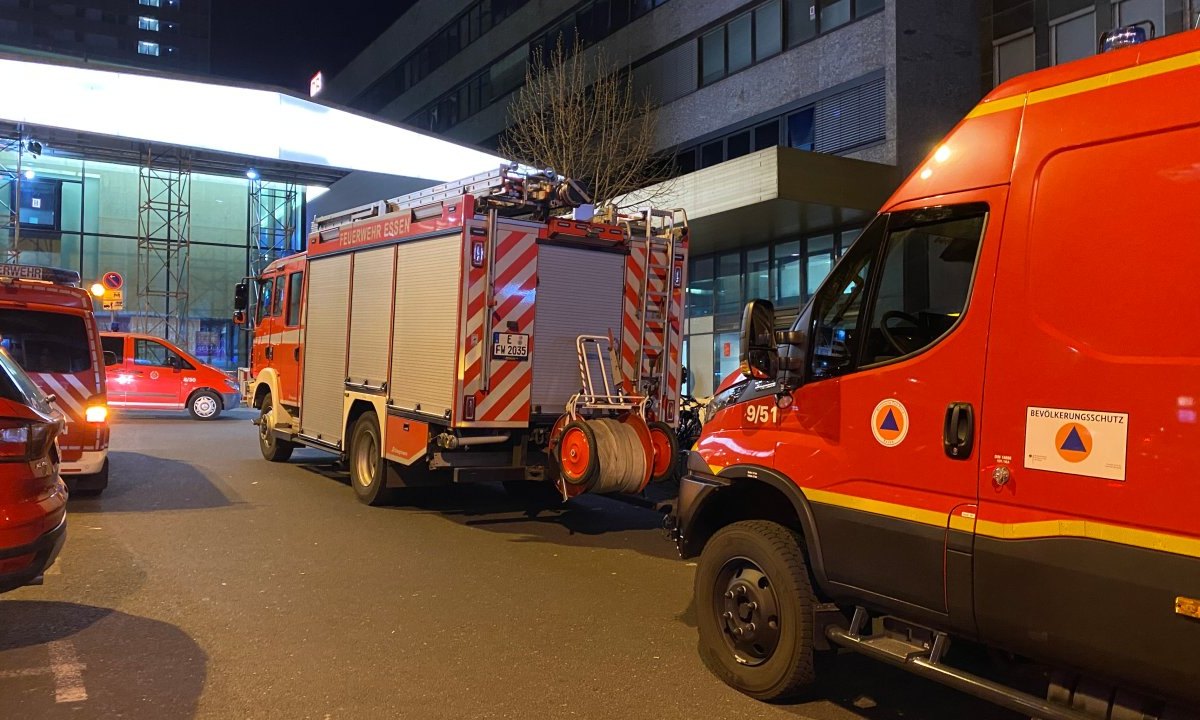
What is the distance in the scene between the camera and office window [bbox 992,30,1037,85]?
17.6 meters

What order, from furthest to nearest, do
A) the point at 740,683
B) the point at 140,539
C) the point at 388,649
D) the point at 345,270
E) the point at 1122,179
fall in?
1. the point at 345,270
2. the point at 140,539
3. the point at 388,649
4. the point at 740,683
5. the point at 1122,179

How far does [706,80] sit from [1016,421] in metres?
21.2

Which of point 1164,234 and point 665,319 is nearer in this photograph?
point 1164,234

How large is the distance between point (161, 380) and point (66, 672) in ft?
52.7

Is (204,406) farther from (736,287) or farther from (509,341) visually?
(509,341)

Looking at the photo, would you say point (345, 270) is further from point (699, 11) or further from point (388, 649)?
point (699, 11)

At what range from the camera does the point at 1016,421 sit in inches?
121

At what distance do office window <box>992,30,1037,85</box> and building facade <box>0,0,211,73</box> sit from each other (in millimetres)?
83881

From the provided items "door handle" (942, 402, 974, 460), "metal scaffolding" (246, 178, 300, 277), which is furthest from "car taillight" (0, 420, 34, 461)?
"metal scaffolding" (246, 178, 300, 277)

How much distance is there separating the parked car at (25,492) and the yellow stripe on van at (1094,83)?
4.83m

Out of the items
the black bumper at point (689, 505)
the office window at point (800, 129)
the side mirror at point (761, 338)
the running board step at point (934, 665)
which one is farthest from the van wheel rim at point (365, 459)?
the office window at point (800, 129)

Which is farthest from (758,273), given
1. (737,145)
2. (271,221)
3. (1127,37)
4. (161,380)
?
(271,221)

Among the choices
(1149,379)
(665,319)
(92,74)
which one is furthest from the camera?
(92,74)

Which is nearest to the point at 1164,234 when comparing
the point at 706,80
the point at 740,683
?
the point at 740,683
